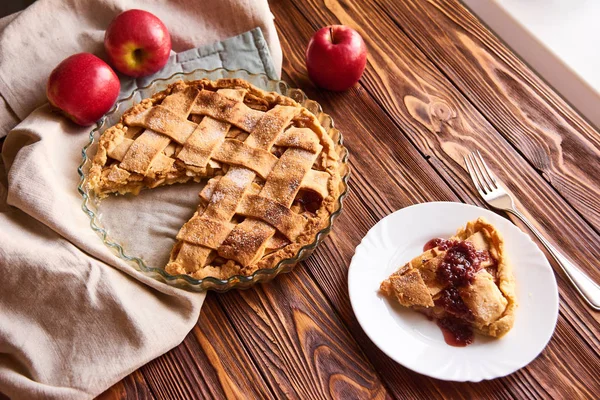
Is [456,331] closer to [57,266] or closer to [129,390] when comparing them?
[129,390]

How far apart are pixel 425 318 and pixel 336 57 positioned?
0.80 meters

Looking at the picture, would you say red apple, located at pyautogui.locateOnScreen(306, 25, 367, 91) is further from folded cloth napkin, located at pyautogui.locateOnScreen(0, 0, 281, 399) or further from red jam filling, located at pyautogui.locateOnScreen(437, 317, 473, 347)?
red jam filling, located at pyautogui.locateOnScreen(437, 317, 473, 347)

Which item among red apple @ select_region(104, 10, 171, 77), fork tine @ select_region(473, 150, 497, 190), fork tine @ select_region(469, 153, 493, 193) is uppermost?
fork tine @ select_region(473, 150, 497, 190)

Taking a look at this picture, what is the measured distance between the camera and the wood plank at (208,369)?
54.7 inches

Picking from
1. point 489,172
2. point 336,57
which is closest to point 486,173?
point 489,172

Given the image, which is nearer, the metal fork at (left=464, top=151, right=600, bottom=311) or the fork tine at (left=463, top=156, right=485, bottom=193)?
the metal fork at (left=464, top=151, right=600, bottom=311)

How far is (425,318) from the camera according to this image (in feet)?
4.69

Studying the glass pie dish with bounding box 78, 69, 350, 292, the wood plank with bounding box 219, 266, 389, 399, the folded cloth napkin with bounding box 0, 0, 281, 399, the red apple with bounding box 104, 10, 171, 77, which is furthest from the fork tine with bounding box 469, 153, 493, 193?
the red apple with bounding box 104, 10, 171, 77

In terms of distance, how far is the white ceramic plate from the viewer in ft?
4.43

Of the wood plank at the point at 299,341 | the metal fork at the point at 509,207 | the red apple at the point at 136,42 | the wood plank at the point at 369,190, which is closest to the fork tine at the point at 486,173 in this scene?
the metal fork at the point at 509,207

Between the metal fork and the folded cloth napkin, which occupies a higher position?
the metal fork

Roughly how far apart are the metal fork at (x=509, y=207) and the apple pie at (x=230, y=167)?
0.40m

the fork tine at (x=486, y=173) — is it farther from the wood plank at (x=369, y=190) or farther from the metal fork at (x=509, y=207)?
the wood plank at (x=369, y=190)

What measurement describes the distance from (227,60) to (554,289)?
1154mm
